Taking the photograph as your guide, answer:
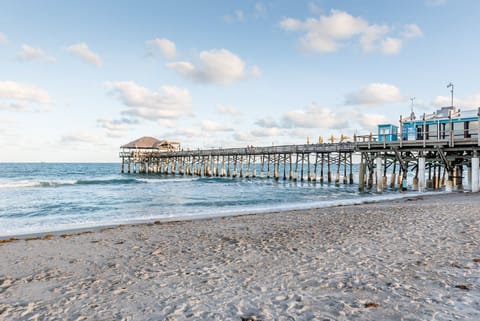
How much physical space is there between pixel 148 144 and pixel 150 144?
0.40 m

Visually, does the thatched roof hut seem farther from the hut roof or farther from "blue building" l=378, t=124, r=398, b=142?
"blue building" l=378, t=124, r=398, b=142

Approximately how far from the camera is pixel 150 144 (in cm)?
6444

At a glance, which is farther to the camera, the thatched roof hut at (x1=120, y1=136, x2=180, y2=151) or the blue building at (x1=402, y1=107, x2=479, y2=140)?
the thatched roof hut at (x1=120, y1=136, x2=180, y2=151)

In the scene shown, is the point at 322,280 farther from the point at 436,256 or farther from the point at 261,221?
the point at 261,221

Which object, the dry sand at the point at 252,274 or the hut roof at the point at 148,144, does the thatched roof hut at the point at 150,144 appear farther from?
the dry sand at the point at 252,274

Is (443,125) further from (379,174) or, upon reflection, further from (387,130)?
(379,174)

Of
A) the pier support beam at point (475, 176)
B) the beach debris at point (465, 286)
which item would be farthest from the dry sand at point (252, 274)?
the pier support beam at point (475, 176)

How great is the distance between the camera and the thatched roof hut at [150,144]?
206ft

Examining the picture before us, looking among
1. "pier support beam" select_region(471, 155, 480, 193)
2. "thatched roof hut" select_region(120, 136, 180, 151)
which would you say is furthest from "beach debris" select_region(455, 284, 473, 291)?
"thatched roof hut" select_region(120, 136, 180, 151)

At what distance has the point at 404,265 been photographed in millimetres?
6070

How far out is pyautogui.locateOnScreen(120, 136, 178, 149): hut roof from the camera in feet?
206

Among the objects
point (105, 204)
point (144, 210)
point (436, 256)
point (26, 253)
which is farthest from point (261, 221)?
point (105, 204)

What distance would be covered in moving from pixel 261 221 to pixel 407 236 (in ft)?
15.9

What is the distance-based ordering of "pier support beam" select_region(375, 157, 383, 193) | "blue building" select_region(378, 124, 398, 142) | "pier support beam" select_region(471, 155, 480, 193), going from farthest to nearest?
"blue building" select_region(378, 124, 398, 142) < "pier support beam" select_region(375, 157, 383, 193) < "pier support beam" select_region(471, 155, 480, 193)
